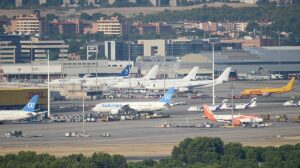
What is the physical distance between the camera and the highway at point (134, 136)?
83.6 m

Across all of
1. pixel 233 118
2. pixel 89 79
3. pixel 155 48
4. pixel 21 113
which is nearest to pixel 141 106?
pixel 21 113

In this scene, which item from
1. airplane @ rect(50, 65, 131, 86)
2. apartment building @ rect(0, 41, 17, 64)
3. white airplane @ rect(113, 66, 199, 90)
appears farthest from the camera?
apartment building @ rect(0, 41, 17, 64)

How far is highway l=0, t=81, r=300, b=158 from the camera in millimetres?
83562

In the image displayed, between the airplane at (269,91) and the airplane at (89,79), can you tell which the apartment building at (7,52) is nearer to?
the airplane at (89,79)

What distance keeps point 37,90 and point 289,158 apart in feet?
133

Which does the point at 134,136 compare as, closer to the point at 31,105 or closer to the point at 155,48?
the point at 31,105

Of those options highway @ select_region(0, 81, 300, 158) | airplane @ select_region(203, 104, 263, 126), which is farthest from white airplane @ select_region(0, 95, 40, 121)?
airplane @ select_region(203, 104, 263, 126)

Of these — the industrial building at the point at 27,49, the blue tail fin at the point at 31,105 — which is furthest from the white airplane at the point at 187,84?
the industrial building at the point at 27,49

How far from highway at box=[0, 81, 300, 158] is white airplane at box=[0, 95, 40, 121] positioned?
0.66 m

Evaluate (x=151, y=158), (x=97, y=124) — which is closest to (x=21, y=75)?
(x=97, y=124)

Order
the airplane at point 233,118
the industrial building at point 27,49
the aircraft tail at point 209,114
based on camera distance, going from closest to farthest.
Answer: the airplane at point 233,118, the aircraft tail at point 209,114, the industrial building at point 27,49

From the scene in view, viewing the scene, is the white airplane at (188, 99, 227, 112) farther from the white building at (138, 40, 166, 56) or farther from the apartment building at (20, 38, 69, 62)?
the white building at (138, 40, 166, 56)

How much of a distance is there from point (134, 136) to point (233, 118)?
9607 millimetres

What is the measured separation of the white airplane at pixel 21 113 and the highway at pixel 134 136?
66 cm
